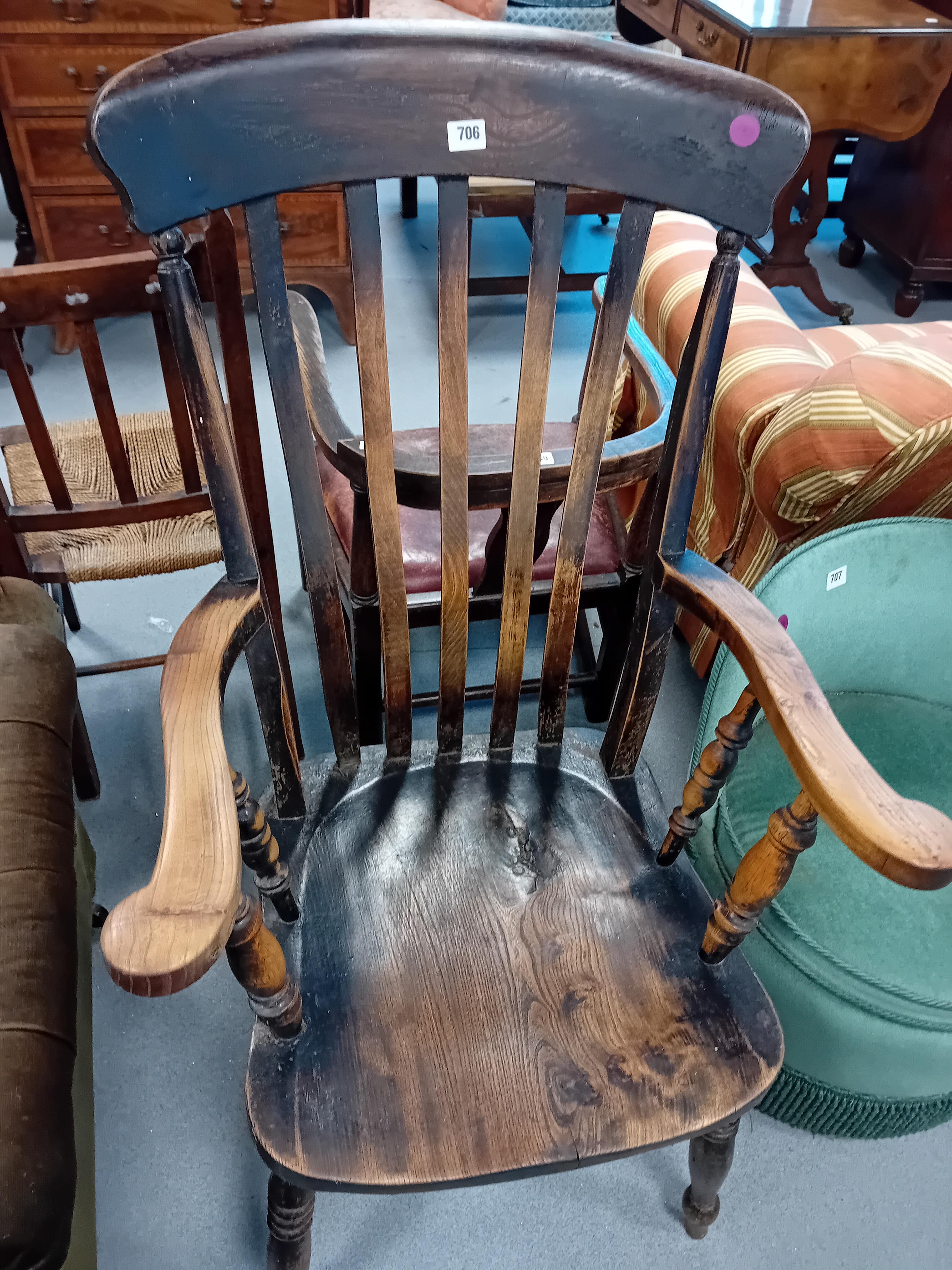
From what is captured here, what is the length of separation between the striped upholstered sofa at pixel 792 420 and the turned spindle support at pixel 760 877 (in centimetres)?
53

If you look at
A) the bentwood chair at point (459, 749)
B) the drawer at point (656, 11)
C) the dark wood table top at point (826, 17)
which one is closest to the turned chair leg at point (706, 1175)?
the bentwood chair at point (459, 749)

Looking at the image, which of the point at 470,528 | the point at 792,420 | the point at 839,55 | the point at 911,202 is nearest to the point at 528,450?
the point at 792,420

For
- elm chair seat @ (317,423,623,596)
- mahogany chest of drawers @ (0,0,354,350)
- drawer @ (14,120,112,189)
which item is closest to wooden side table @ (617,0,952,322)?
mahogany chest of drawers @ (0,0,354,350)

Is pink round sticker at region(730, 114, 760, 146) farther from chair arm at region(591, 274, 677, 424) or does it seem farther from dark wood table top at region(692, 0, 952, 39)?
dark wood table top at region(692, 0, 952, 39)

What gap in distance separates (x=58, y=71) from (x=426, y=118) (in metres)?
2.14

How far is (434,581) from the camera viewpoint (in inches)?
51.4

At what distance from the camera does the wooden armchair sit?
39.4 inches

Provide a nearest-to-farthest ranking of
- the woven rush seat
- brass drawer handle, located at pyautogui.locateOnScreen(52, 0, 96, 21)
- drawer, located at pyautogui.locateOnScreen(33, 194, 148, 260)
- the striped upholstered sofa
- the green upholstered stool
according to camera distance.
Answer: the green upholstered stool < the striped upholstered sofa < the woven rush seat < brass drawer handle, located at pyautogui.locateOnScreen(52, 0, 96, 21) < drawer, located at pyautogui.locateOnScreen(33, 194, 148, 260)

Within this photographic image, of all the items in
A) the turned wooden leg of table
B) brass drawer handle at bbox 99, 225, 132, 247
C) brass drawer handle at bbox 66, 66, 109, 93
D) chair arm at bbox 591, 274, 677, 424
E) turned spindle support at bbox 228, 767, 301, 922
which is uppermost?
brass drawer handle at bbox 66, 66, 109, 93

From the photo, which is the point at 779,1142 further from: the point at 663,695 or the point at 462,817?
the point at 663,695

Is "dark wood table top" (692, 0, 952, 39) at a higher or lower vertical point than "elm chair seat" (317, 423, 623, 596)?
higher

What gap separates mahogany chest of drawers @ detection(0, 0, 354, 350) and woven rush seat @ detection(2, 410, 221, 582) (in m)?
0.87

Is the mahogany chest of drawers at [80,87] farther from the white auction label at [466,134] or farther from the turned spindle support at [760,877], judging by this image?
the turned spindle support at [760,877]

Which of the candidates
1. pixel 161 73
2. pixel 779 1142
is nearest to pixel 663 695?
pixel 779 1142
